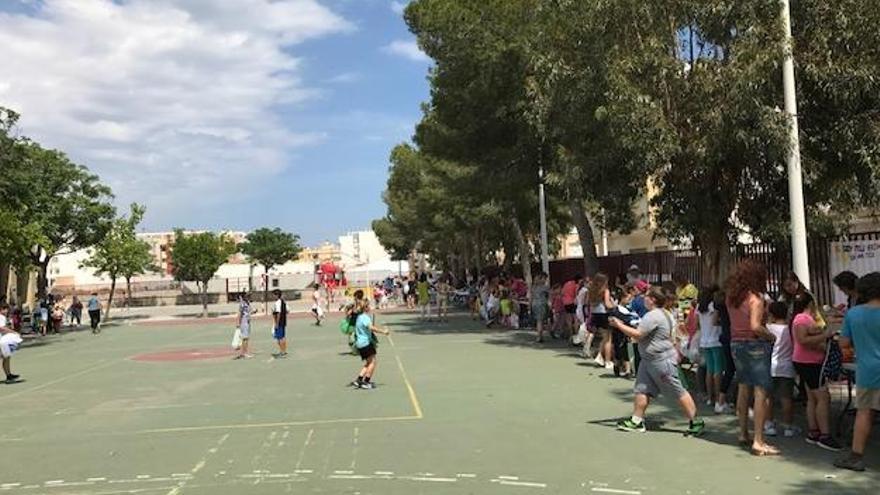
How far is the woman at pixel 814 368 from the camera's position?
805cm

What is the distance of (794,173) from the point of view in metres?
12.5

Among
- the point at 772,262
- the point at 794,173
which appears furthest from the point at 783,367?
the point at 772,262

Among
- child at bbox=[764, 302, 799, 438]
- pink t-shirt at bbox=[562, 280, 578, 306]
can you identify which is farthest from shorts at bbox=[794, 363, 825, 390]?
pink t-shirt at bbox=[562, 280, 578, 306]

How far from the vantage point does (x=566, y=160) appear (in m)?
17.7

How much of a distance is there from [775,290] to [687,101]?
3.54 meters

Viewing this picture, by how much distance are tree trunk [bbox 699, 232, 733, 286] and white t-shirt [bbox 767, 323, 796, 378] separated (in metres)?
6.80

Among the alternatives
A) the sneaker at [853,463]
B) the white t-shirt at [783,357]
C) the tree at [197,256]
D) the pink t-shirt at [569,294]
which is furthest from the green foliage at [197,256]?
the sneaker at [853,463]

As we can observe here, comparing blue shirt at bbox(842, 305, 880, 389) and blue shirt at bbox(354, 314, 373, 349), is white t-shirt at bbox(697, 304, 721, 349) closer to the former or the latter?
blue shirt at bbox(842, 305, 880, 389)

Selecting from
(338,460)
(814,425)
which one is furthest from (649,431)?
(338,460)

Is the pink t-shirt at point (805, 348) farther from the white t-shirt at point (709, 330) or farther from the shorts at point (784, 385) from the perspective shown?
the white t-shirt at point (709, 330)

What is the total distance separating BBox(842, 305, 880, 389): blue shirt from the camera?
702 cm

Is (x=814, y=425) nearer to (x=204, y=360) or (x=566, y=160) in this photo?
(x=566, y=160)

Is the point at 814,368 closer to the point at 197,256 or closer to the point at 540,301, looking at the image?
the point at 540,301

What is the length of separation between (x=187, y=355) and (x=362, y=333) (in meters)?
9.18
